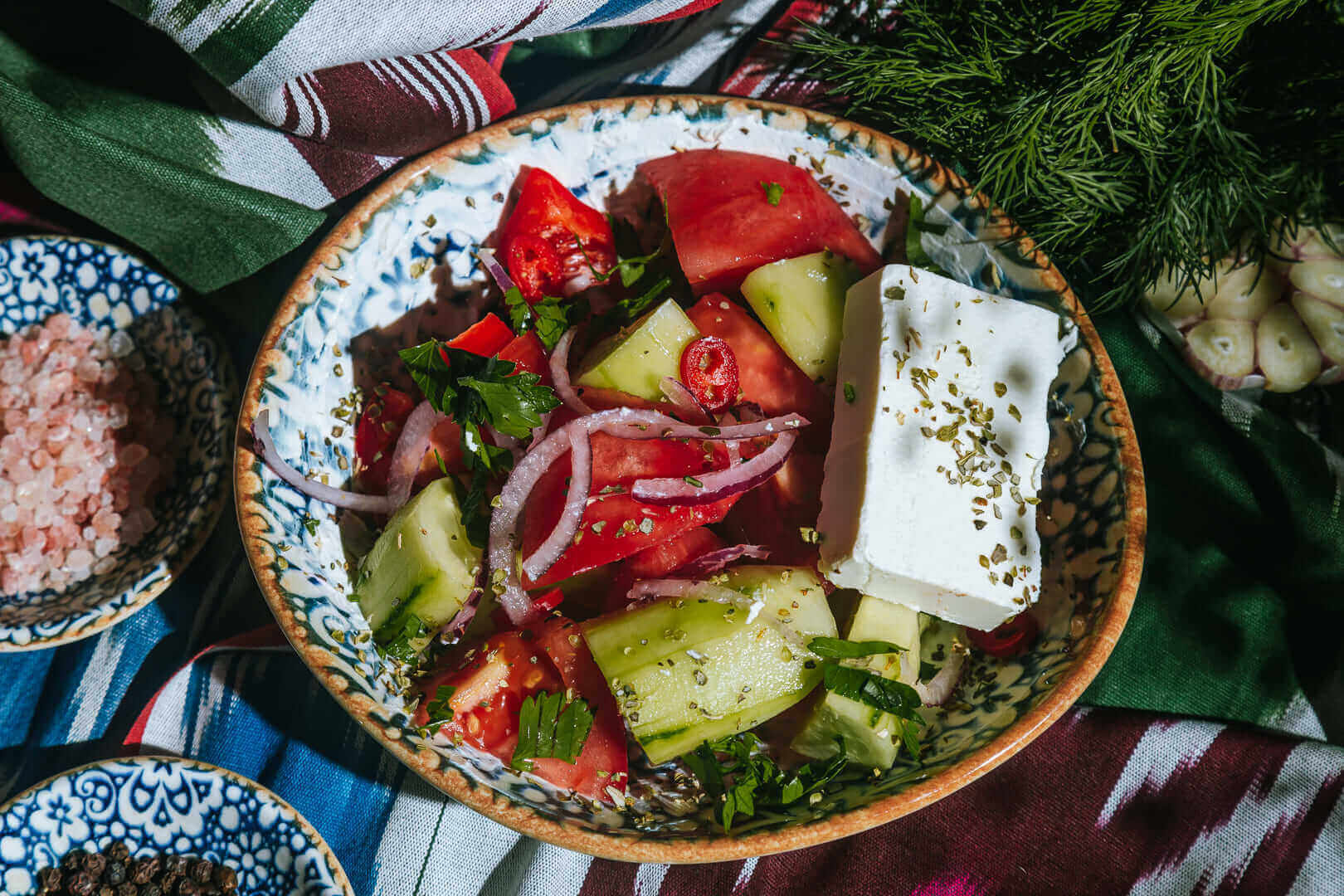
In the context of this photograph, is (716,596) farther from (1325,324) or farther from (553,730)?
(1325,324)

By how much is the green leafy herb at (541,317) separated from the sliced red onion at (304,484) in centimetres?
38

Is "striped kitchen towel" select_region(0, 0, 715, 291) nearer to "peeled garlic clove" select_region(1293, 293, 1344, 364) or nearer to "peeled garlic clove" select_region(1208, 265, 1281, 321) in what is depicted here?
"peeled garlic clove" select_region(1208, 265, 1281, 321)

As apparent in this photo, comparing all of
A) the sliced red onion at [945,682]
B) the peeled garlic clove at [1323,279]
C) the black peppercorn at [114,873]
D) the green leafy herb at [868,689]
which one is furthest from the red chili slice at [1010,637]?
the black peppercorn at [114,873]

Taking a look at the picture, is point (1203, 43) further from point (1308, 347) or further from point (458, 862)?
point (458, 862)

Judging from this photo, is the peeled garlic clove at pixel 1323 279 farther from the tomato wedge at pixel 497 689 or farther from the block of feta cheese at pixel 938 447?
the tomato wedge at pixel 497 689

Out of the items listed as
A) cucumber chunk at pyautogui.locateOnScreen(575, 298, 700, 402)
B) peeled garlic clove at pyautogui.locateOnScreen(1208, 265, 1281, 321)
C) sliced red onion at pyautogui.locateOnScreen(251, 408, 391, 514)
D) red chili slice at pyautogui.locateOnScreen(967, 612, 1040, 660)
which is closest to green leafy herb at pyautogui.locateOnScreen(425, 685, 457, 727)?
sliced red onion at pyautogui.locateOnScreen(251, 408, 391, 514)

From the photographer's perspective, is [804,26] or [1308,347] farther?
[1308,347]

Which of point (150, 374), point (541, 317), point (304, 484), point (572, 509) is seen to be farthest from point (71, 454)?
point (572, 509)

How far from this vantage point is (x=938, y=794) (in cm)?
135

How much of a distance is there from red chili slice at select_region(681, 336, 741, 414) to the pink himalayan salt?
1.21 metres

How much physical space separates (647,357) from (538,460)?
0.24 metres

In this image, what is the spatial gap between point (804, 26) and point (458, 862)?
1.83m

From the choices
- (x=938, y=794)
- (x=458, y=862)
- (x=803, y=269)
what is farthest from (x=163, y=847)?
(x=803, y=269)

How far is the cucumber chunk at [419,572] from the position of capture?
4.54 ft
